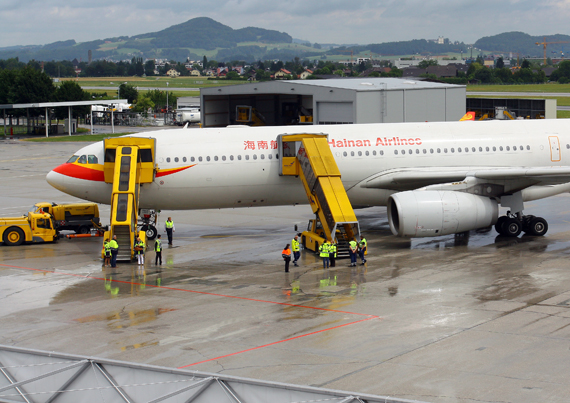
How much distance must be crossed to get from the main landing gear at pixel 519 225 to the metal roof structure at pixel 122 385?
23168mm

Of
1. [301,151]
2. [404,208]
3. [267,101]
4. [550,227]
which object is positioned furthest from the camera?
[267,101]

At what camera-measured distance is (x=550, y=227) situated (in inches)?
1344

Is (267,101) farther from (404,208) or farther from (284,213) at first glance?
(404,208)

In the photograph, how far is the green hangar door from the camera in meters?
54.4

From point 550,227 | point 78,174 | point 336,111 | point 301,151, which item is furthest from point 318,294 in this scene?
point 336,111

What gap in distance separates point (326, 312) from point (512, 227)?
14.3 m

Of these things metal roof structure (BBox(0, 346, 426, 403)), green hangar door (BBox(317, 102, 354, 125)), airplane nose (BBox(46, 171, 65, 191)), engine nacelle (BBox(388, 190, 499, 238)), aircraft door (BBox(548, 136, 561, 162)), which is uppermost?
green hangar door (BBox(317, 102, 354, 125))

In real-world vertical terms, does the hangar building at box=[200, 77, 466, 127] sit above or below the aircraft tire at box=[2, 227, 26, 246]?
above

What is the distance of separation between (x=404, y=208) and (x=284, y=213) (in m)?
12.4

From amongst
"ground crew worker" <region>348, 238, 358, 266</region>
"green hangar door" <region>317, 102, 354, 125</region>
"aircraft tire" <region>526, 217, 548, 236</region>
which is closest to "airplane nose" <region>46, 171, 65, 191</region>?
"ground crew worker" <region>348, 238, 358, 266</region>

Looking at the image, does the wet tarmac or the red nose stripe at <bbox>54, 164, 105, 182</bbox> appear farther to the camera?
the red nose stripe at <bbox>54, 164, 105, 182</bbox>

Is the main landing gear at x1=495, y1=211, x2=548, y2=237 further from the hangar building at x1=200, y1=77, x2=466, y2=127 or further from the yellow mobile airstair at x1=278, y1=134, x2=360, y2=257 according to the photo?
the hangar building at x1=200, y1=77, x2=466, y2=127

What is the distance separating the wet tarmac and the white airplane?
201 centimetres

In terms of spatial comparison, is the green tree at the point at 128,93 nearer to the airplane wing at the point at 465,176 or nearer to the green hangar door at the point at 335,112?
the green hangar door at the point at 335,112
